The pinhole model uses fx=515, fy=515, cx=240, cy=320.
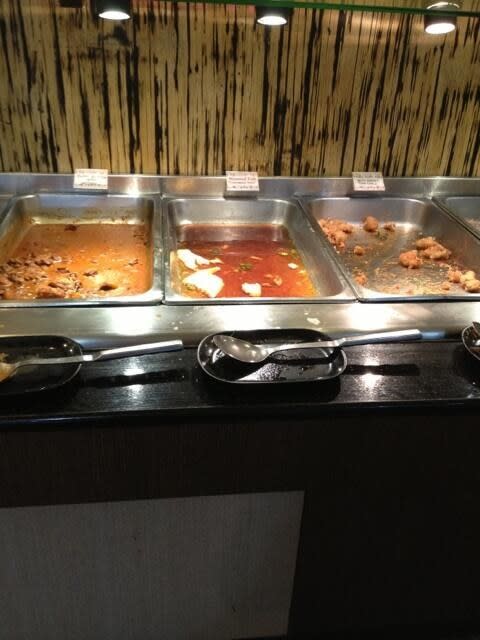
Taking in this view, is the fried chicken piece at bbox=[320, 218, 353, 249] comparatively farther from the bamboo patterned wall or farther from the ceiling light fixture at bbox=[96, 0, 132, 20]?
the ceiling light fixture at bbox=[96, 0, 132, 20]

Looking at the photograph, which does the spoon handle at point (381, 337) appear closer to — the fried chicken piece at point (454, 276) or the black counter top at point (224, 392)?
the black counter top at point (224, 392)

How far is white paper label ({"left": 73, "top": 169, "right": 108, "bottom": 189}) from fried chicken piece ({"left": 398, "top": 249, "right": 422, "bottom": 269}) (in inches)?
46.0

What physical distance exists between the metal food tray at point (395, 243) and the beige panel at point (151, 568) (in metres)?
0.69

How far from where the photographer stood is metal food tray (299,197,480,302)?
168 cm

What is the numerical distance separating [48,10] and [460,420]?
1.79m

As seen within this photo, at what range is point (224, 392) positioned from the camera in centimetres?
108

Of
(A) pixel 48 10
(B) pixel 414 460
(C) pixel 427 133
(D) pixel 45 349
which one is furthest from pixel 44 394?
(C) pixel 427 133

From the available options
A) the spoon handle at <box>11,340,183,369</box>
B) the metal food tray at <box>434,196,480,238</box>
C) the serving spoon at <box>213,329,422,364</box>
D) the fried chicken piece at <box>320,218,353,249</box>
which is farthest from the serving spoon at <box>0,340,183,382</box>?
the metal food tray at <box>434,196,480,238</box>

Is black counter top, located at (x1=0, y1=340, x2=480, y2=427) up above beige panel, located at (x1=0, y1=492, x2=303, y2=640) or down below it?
above

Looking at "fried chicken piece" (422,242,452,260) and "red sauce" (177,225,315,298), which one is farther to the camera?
"fried chicken piece" (422,242,452,260)

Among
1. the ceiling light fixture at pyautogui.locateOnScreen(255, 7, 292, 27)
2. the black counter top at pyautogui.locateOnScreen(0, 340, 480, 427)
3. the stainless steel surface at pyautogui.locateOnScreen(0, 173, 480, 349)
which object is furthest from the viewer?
the ceiling light fixture at pyautogui.locateOnScreen(255, 7, 292, 27)

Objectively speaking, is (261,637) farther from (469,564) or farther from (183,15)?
(183,15)

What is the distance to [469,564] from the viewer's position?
1.42 m

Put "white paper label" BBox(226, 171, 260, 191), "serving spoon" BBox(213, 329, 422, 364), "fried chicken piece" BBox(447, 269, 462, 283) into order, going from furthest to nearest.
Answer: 1. "white paper label" BBox(226, 171, 260, 191)
2. "fried chicken piece" BBox(447, 269, 462, 283)
3. "serving spoon" BBox(213, 329, 422, 364)
